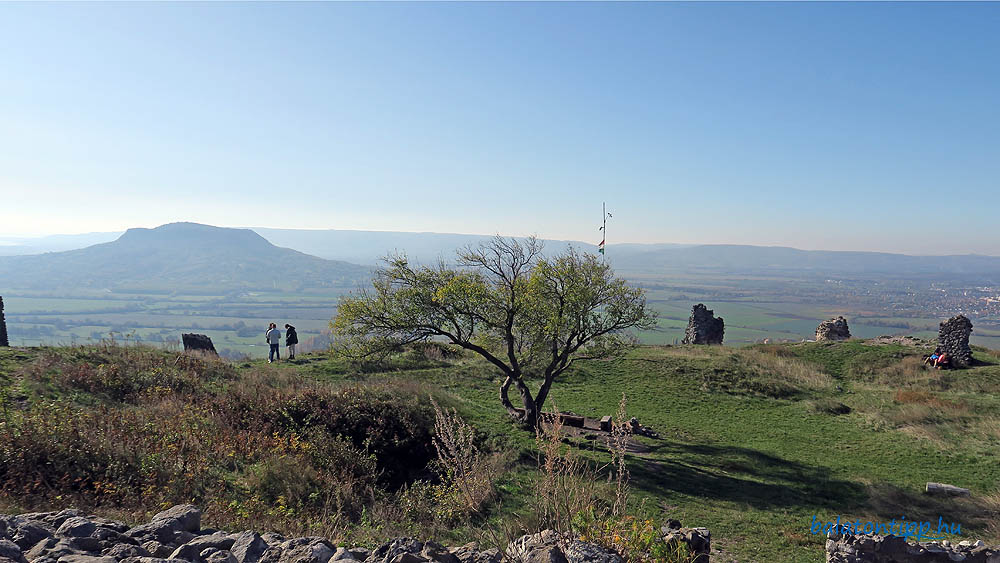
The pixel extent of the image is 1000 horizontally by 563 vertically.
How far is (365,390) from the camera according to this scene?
550 inches

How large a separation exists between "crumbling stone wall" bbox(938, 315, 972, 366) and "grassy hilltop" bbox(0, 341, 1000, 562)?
9.90 feet

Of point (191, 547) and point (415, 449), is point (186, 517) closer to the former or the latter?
point (191, 547)

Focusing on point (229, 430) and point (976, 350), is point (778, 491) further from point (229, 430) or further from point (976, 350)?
point (976, 350)

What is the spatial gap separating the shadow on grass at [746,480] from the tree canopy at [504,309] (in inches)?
167

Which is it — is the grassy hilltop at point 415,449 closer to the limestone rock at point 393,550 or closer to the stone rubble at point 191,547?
the stone rubble at point 191,547

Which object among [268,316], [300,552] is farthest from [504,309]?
[268,316]

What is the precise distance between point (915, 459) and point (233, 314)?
152 metres

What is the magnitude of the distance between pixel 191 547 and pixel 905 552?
343 inches

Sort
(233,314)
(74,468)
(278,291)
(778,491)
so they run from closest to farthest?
(74,468) < (778,491) < (233,314) < (278,291)

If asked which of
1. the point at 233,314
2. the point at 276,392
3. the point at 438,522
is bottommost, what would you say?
the point at 233,314

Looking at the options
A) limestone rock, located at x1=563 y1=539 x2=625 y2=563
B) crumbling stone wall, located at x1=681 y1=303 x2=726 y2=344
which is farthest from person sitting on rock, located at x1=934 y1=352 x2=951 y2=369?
limestone rock, located at x1=563 y1=539 x2=625 y2=563

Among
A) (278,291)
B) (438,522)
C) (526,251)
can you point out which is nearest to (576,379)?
(526,251)

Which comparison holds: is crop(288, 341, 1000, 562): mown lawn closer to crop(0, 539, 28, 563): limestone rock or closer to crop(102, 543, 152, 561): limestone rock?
crop(102, 543, 152, 561): limestone rock

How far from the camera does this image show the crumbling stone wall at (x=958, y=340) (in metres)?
25.3
